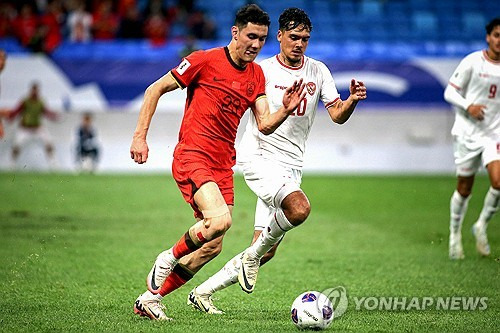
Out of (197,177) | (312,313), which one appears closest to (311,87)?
(197,177)

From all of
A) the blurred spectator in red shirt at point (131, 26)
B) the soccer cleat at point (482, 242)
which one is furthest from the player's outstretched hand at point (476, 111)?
the blurred spectator in red shirt at point (131, 26)

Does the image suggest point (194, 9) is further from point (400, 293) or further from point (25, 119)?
point (400, 293)

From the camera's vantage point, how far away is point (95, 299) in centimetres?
760

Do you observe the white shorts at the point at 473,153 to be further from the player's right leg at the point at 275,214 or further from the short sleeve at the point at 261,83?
the short sleeve at the point at 261,83

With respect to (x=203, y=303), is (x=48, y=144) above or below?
below

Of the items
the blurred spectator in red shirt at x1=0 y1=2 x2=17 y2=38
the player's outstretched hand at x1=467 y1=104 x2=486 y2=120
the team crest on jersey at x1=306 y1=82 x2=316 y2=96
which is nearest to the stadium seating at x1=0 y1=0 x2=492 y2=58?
the blurred spectator in red shirt at x1=0 y1=2 x2=17 y2=38

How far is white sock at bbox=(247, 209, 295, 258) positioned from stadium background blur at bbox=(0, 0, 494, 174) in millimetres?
16265

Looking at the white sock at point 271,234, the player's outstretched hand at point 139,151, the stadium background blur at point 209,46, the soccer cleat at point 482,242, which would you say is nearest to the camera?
the player's outstretched hand at point 139,151

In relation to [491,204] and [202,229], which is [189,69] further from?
[491,204]

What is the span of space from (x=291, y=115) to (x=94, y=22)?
60.8 feet

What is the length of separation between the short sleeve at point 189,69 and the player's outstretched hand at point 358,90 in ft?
4.02

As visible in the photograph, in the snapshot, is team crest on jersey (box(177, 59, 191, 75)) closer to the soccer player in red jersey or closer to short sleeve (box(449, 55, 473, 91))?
the soccer player in red jersey

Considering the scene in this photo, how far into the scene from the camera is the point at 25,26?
80.6 ft

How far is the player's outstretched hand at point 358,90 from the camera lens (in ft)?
23.1
